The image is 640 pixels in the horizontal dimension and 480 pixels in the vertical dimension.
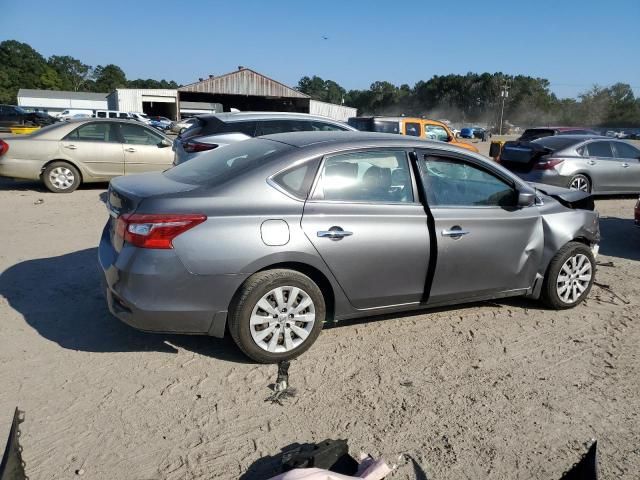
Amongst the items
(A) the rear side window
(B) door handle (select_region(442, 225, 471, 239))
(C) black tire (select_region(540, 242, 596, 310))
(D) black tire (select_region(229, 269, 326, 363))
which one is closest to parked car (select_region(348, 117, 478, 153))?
(C) black tire (select_region(540, 242, 596, 310))

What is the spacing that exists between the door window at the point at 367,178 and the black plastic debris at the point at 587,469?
7.08 ft

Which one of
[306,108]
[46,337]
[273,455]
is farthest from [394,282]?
[306,108]

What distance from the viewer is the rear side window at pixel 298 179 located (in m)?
3.67

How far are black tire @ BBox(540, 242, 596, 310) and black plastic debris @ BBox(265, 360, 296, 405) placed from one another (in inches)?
103

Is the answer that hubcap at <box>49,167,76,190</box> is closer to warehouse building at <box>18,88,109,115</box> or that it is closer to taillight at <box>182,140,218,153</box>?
taillight at <box>182,140,218,153</box>

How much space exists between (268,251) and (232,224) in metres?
0.30

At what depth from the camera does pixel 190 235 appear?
3.33 metres

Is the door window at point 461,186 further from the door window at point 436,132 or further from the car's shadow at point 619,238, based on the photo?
the door window at point 436,132

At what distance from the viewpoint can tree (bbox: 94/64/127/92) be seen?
433ft

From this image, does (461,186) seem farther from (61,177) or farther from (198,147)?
(61,177)

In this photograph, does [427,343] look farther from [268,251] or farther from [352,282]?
[268,251]

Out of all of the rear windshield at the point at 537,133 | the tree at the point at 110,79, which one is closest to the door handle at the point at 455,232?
the rear windshield at the point at 537,133

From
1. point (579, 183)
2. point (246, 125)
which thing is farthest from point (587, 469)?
point (579, 183)

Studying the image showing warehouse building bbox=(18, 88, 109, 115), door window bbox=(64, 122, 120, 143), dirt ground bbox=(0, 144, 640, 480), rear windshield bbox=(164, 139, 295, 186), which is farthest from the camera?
warehouse building bbox=(18, 88, 109, 115)
